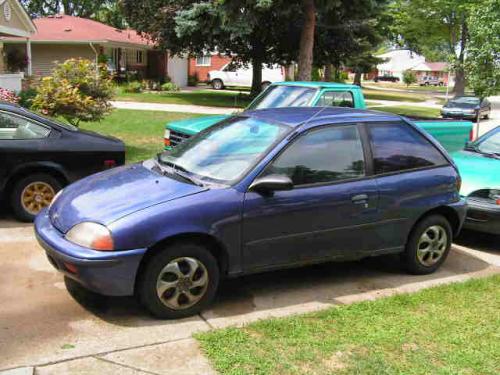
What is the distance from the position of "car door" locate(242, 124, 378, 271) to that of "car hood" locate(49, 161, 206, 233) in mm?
610

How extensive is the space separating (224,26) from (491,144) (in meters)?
14.6

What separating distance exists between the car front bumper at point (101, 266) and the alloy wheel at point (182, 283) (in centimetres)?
23

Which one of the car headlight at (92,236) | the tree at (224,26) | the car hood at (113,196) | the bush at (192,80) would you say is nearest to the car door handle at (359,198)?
the car hood at (113,196)

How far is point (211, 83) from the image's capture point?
41.7 meters

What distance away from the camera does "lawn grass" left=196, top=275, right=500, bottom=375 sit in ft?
12.5

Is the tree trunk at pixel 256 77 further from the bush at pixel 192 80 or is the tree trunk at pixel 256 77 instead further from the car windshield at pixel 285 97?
the car windshield at pixel 285 97

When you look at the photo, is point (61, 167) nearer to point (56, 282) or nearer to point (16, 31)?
point (56, 282)

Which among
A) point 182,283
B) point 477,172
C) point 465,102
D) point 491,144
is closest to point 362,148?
point 182,283

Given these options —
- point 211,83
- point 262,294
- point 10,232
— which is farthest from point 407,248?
point 211,83

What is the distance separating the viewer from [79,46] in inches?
1346

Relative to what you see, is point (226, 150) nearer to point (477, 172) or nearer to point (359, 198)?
point (359, 198)

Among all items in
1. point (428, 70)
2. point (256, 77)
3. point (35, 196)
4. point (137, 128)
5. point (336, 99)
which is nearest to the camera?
point (35, 196)

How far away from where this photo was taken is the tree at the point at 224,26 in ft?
68.5

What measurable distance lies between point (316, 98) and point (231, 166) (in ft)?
15.3
